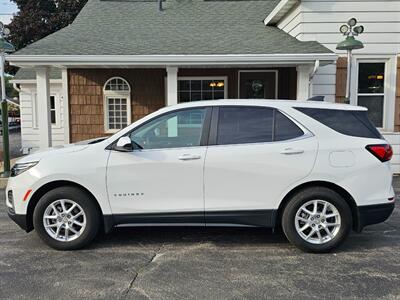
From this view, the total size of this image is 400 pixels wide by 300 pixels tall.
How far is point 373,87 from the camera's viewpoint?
9898 mm

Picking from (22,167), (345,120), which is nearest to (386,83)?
(345,120)

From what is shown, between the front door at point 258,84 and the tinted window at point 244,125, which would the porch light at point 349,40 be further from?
the tinted window at point 244,125

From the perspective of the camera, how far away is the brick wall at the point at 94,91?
11961 mm

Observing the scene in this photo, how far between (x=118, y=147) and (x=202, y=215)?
1257 millimetres

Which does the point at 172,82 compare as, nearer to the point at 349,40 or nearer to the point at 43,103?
the point at 43,103

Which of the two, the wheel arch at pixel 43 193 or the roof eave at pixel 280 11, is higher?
the roof eave at pixel 280 11

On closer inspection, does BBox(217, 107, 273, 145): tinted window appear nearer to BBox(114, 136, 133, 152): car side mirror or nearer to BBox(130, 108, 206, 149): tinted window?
BBox(130, 108, 206, 149): tinted window

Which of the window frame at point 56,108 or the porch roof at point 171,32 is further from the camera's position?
the window frame at point 56,108

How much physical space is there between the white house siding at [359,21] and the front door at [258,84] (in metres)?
2.12

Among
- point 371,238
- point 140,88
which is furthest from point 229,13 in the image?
point 371,238

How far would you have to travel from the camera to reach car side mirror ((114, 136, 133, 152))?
15.4 ft

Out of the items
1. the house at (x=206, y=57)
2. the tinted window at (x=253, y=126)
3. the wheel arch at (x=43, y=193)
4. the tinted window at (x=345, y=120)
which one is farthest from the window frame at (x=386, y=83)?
the wheel arch at (x=43, y=193)

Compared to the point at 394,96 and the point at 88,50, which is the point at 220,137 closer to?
the point at 88,50

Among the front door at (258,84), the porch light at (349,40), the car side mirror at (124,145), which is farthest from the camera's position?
the front door at (258,84)
